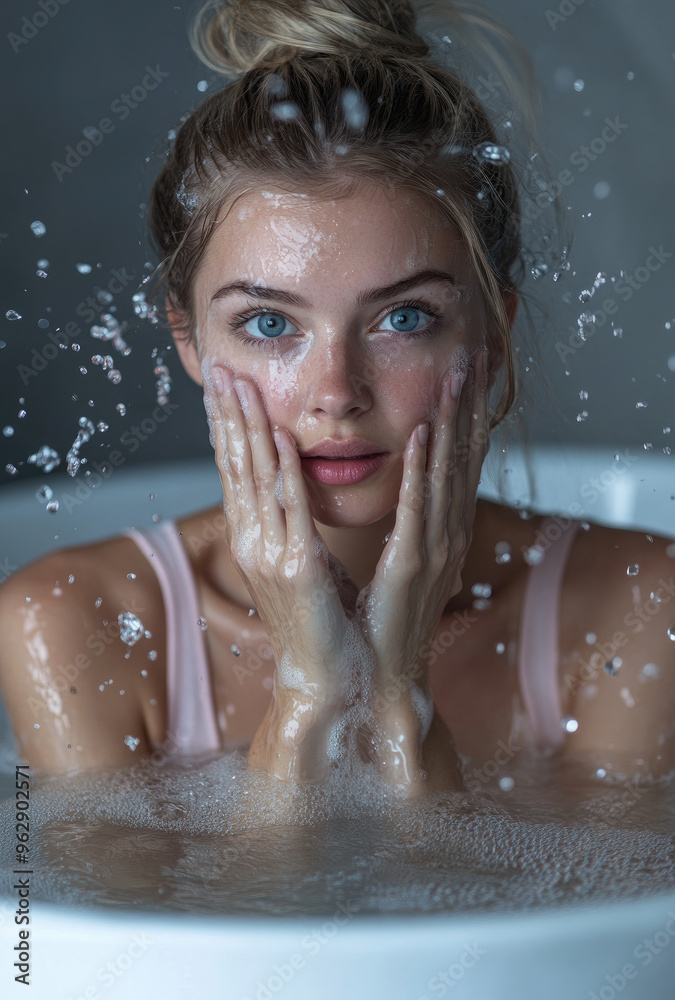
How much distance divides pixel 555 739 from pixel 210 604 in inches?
18.8

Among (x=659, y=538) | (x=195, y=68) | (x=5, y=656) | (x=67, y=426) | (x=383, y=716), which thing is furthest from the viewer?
(x=67, y=426)

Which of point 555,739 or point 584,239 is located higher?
point 584,239

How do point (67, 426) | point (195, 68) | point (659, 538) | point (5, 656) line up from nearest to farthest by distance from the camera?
point (5, 656)
point (659, 538)
point (195, 68)
point (67, 426)

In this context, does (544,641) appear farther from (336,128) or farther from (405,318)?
(336,128)

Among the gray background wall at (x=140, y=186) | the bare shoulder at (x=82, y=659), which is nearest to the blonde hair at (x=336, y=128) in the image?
the bare shoulder at (x=82, y=659)

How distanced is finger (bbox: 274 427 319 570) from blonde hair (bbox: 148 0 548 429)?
243mm

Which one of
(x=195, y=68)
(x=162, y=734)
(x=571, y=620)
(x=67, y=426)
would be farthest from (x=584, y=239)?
(x=162, y=734)

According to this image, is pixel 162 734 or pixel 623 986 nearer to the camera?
pixel 623 986

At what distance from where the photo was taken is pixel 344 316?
106cm

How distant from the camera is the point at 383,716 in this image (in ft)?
3.78

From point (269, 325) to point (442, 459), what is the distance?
0.76 feet

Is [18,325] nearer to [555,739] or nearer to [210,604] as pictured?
[210,604]

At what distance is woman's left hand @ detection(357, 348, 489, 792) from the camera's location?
1.14 meters

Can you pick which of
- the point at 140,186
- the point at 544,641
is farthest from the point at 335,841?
the point at 140,186
